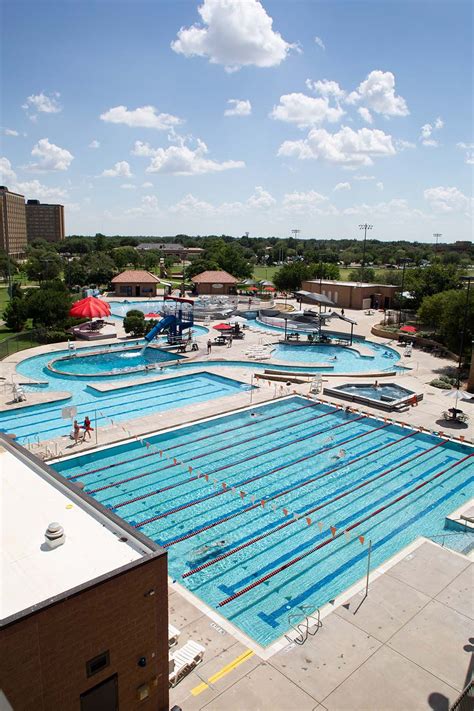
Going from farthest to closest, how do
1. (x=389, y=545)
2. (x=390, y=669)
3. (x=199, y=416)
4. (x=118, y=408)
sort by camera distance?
(x=118, y=408) → (x=199, y=416) → (x=389, y=545) → (x=390, y=669)

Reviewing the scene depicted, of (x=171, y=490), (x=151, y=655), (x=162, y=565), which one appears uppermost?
(x=162, y=565)

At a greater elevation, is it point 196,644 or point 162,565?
point 162,565

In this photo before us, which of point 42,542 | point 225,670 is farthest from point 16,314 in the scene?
point 225,670

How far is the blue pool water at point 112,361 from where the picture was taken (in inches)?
1246

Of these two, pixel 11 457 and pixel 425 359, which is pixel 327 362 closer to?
pixel 425 359

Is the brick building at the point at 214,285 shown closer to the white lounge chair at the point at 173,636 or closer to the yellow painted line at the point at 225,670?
the white lounge chair at the point at 173,636

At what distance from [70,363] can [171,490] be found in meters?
19.0

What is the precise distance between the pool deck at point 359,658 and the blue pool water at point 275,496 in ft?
3.88

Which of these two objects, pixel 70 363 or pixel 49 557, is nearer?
pixel 49 557

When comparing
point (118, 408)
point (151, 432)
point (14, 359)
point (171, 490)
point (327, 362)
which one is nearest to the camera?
point (171, 490)

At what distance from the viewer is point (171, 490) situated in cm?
1652

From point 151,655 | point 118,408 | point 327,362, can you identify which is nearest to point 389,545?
point 151,655

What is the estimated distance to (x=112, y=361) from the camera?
111ft

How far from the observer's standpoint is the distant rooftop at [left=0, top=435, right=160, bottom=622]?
22.0ft
